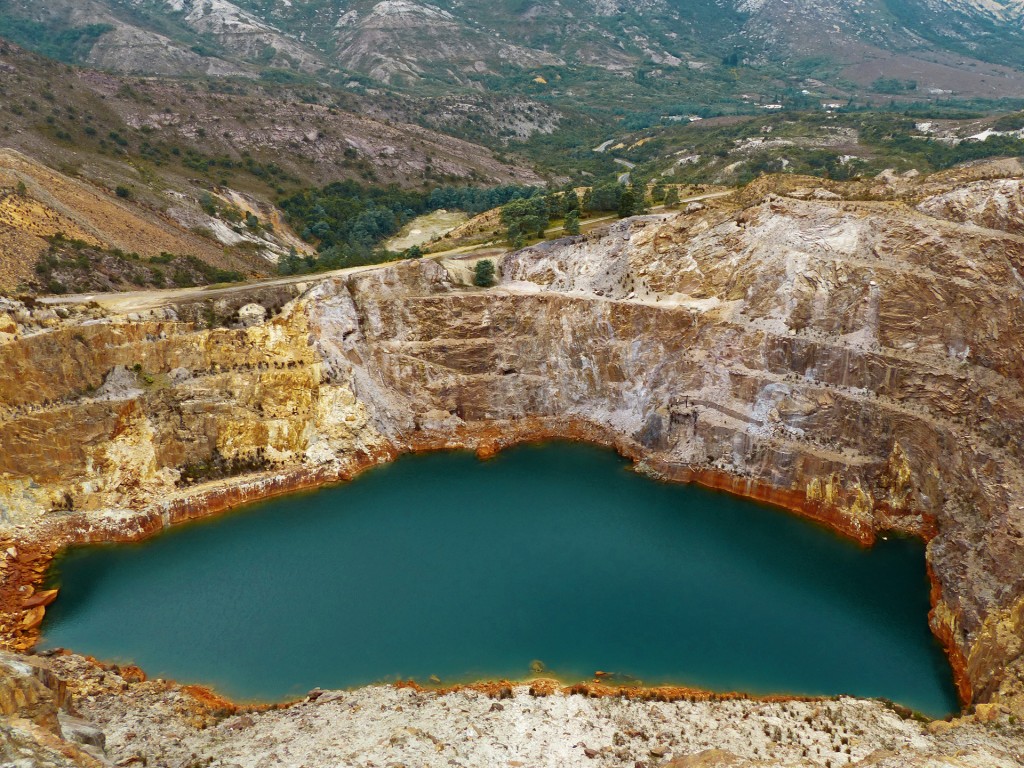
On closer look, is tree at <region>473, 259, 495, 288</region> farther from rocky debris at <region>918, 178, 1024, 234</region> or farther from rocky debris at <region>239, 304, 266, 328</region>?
rocky debris at <region>918, 178, 1024, 234</region>

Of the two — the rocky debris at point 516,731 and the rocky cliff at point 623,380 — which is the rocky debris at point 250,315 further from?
the rocky debris at point 516,731

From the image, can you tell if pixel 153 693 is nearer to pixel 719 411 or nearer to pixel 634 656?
pixel 634 656

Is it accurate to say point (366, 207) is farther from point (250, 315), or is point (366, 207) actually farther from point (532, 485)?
point (532, 485)

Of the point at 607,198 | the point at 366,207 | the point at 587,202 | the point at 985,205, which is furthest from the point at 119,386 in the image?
the point at 985,205

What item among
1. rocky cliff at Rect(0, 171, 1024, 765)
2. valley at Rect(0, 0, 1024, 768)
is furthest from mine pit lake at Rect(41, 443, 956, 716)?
rocky cliff at Rect(0, 171, 1024, 765)

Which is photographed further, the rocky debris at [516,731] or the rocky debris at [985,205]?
the rocky debris at [985,205]

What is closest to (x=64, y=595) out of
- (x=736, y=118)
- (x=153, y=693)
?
(x=153, y=693)

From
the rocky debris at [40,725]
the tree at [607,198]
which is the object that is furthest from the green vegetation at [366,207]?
the rocky debris at [40,725]
